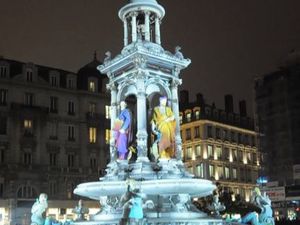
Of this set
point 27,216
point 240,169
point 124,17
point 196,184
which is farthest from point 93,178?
point 196,184

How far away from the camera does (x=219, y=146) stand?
85.9 m

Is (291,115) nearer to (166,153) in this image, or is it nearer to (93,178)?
(93,178)

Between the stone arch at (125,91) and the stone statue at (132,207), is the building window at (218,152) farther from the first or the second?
the stone statue at (132,207)

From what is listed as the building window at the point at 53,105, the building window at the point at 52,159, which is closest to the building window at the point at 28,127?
the building window at the point at 53,105

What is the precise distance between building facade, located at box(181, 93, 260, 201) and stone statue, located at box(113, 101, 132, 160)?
6017 cm

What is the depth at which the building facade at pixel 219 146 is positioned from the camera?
83.8m

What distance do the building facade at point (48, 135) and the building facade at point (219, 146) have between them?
20713 mm

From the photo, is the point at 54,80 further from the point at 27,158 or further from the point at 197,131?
the point at 197,131

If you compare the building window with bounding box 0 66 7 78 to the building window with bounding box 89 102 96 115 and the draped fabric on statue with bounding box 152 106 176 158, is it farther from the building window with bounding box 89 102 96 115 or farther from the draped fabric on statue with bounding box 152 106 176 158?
the draped fabric on statue with bounding box 152 106 176 158

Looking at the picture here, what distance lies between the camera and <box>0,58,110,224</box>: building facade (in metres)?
60.1

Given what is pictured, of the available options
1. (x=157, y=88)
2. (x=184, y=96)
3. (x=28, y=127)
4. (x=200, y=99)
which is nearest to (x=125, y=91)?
(x=157, y=88)

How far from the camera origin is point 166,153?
22.0 m

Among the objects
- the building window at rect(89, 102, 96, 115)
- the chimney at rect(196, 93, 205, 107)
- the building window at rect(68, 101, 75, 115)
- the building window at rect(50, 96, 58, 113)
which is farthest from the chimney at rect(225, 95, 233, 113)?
the building window at rect(50, 96, 58, 113)

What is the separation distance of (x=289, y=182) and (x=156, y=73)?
136 feet
